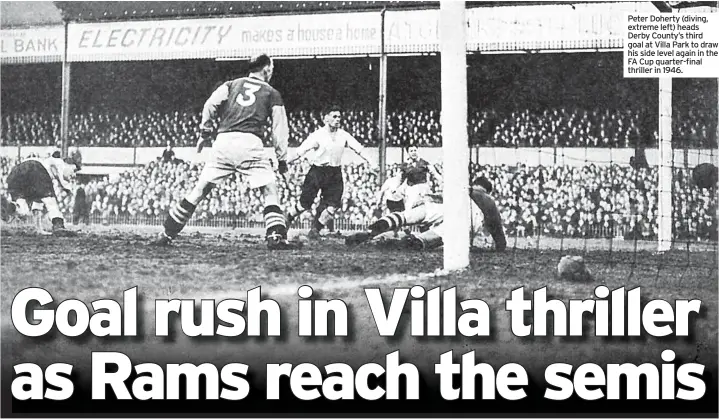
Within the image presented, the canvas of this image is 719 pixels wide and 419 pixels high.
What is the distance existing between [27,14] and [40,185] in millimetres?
837

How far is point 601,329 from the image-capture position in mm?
3551

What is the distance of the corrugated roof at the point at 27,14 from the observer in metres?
4.19

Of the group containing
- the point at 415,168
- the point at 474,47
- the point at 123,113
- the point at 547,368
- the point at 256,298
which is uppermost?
the point at 474,47

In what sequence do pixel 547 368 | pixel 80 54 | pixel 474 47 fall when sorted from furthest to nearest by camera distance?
pixel 80 54
pixel 474 47
pixel 547 368

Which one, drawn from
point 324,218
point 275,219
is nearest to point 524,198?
point 324,218

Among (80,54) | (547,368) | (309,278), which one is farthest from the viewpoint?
(80,54)

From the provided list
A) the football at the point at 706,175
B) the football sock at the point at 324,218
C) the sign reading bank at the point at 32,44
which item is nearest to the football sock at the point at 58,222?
the sign reading bank at the point at 32,44

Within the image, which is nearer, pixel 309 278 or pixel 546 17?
pixel 309 278

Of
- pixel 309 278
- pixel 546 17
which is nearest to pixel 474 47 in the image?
pixel 546 17

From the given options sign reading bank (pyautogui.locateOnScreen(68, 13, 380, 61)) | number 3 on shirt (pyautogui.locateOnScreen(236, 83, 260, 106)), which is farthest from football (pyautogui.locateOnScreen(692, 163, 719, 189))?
number 3 on shirt (pyautogui.locateOnScreen(236, 83, 260, 106))

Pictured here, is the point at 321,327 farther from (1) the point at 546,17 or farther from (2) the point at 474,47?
(1) the point at 546,17

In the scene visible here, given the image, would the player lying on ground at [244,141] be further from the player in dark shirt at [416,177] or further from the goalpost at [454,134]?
the goalpost at [454,134]

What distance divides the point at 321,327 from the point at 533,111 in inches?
73.0

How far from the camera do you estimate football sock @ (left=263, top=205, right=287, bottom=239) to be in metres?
4.40
